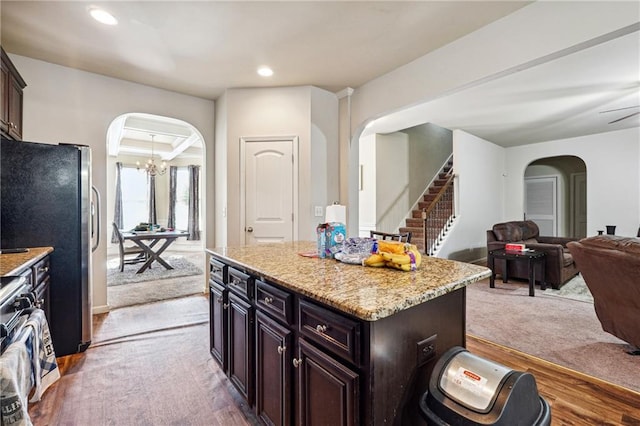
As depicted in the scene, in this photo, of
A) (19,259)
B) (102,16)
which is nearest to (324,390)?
(19,259)

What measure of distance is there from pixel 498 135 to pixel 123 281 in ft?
25.6

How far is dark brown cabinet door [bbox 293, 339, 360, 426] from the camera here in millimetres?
1083

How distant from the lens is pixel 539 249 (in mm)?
4672

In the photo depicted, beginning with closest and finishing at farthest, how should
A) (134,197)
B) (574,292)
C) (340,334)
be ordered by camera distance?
(340,334) → (574,292) → (134,197)

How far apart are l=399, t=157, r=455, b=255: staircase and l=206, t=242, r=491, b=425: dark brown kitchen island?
4.53 metres

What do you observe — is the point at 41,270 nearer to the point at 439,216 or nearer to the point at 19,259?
the point at 19,259

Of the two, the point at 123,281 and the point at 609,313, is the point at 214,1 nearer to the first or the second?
the point at 609,313

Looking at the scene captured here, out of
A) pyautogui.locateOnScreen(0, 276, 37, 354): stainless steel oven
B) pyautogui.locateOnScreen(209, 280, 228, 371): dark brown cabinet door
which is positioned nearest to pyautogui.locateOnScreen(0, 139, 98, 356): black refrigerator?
pyautogui.locateOnScreen(0, 276, 37, 354): stainless steel oven

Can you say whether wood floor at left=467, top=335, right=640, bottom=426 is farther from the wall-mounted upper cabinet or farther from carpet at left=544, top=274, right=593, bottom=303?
the wall-mounted upper cabinet

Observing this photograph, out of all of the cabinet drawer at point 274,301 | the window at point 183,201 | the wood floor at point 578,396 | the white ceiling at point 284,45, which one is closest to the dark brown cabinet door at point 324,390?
the cabinet drawer at point 274,301

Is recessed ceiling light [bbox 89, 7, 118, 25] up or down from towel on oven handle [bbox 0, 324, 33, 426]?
up

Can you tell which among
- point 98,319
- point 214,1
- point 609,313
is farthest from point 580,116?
point 98,319

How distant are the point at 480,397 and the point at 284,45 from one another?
2997mm

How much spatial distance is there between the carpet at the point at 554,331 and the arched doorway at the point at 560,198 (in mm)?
4553
